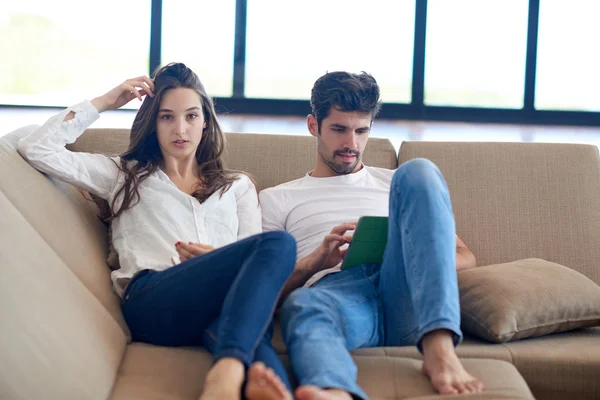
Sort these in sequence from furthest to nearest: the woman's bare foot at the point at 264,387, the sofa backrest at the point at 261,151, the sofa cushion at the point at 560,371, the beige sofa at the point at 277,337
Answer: the sofa backrest at the point at 261,151, the sofa cushion at the point at 560,371, the beige sofa at the point at 277,337, the woman's bare foot at the point at 264,387

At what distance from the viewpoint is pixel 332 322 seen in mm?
1788

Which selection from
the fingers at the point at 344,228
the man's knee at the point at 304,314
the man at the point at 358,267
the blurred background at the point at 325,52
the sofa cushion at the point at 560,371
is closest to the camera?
the man at the point at 358,267

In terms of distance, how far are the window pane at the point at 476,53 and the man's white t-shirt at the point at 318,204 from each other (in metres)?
4.32

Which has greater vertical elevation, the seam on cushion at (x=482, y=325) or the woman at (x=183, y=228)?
the woman at (x=183, y=228)

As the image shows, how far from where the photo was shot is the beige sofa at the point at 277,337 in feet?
4.94

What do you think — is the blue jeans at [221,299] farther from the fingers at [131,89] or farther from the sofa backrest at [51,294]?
the fingers at [131,89]

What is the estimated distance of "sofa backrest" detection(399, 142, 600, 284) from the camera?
2.36 metres

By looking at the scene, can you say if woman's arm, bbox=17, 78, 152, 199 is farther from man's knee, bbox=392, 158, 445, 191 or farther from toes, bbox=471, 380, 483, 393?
toes, bbox=471, 380, 483, 393

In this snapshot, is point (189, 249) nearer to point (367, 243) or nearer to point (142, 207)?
point (142, 207)

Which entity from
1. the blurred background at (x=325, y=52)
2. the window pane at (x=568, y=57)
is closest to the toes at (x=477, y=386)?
the blurred background at (x=325, y=52)

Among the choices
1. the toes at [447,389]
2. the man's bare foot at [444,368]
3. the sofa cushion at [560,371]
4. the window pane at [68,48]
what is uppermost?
the window pane at [68,48]

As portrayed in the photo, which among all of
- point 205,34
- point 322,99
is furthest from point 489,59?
point 322,99

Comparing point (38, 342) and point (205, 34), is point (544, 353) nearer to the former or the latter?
point (38, 342)

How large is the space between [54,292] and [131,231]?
446 mm
